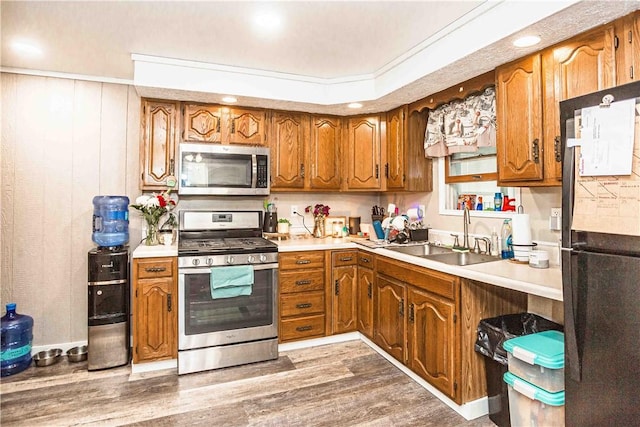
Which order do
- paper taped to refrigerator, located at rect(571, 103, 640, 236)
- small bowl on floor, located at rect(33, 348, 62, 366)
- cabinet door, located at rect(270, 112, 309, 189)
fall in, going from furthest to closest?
cabinet door, located at rect(270, 112, 309, 189), small bowl on floor, located at rect(33, 348, 62, 366), paper taped to refrigerator, located at rect(571, 103, 640, 236)

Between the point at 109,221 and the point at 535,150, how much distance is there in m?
3.22

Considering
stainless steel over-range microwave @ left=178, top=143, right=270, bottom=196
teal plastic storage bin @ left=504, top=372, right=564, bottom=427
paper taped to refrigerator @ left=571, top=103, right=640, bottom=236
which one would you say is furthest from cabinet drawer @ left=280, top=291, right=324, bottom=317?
paper taped to refrigerator @ left=571, top=103, right=640, bottom=236

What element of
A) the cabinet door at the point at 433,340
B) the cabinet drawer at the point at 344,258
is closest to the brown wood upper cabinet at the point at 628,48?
the cabinet door at the point at 433,340

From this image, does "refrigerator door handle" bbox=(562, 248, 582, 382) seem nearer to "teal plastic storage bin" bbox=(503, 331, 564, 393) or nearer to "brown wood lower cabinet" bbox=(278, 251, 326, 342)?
"teal plastic storage bin" bbox=(503, 331, 564, 393)

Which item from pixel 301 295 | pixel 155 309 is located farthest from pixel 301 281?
pixel 155 309

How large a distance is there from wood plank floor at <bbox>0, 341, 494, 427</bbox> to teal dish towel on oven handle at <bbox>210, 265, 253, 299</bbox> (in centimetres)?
62

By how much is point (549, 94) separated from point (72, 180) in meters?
3.73

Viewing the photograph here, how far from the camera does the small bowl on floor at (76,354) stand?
2963 millimetres

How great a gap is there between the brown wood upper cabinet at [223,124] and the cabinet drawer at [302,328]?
Answer: 5.64 feet

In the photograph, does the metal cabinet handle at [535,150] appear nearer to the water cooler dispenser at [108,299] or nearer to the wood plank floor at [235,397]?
the wood plank floor at [235,397]

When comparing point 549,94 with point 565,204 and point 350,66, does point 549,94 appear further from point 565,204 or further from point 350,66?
point 350,66

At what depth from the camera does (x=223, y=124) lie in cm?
332

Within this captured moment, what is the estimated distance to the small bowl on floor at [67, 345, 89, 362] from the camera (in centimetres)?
296

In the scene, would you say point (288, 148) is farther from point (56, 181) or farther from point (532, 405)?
point (532, 405)
